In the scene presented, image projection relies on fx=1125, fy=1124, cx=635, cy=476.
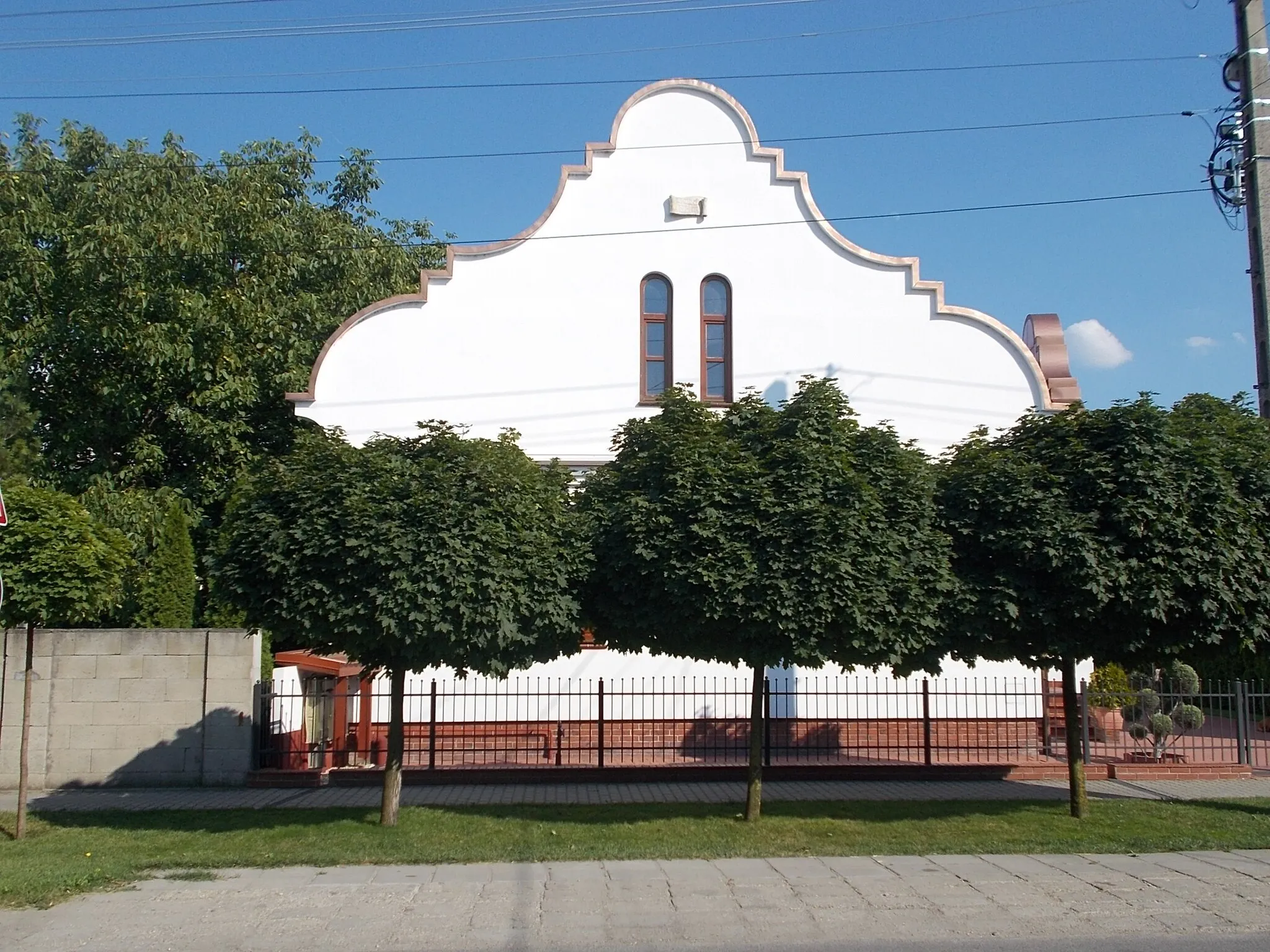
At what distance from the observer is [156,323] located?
17766 mm

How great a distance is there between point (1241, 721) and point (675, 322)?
33.2ft

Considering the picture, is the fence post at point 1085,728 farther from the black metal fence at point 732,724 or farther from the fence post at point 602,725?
the fence post at point 602,725

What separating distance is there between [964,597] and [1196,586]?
7.03ft

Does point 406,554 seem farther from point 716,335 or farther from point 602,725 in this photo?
point 716,335

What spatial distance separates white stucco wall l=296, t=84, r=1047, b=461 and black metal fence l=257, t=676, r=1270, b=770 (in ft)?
13.2

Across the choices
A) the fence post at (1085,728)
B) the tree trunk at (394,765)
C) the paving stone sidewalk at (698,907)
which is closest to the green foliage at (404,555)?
the tree trunk at (394,765)

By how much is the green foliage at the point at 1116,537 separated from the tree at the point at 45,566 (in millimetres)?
8528

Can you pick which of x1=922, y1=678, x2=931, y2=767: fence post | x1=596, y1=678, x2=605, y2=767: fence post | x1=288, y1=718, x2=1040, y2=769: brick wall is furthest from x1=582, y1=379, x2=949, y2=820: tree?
x1=288, y1=718, x2=1040, y2=769: brick wall

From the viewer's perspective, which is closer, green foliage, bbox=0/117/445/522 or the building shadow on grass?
the building shadow on grass

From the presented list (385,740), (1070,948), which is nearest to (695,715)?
(385,740)

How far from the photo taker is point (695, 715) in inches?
666

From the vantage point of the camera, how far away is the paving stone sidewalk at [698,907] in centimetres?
784

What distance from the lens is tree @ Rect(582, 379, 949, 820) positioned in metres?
10.4

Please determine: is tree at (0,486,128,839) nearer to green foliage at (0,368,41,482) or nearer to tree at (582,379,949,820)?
green foliage at (0,368,41,482)
